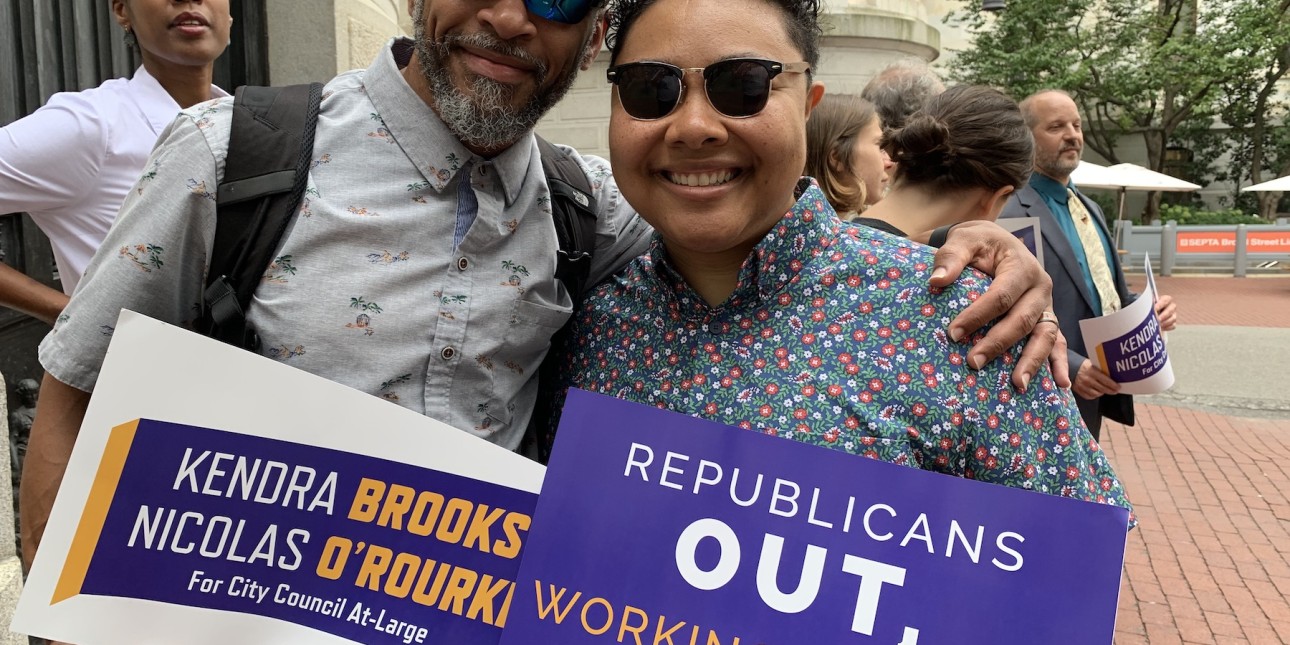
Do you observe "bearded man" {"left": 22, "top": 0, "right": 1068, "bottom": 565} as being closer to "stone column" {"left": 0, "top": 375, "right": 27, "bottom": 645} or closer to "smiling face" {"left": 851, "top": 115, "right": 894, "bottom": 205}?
"stone column" {"left": 0, "top": 375, "right": 27, "bottom": 645}

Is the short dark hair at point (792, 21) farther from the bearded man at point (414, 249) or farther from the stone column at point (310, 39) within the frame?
the stone column at point (310, 39)

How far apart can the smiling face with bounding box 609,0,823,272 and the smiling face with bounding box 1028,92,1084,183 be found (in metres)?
3.18

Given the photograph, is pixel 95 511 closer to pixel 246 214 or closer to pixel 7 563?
pixel 246 214

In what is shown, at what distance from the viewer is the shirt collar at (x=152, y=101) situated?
2797 mm

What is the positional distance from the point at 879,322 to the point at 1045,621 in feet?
1.80

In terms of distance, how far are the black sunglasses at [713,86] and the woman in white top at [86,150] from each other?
4.92 feet

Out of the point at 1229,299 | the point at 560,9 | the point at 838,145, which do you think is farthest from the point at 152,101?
the point at 1229,299

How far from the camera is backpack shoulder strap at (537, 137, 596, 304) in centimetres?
202

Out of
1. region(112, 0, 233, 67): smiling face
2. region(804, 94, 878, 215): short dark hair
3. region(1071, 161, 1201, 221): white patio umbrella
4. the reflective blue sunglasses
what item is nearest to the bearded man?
the reflective blue sunglasses

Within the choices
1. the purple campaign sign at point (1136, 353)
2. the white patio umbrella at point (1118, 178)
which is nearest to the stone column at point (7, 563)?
the purple campaign sign at point (1136, 353)

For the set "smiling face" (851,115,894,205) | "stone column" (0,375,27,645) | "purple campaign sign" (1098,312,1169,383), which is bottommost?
"stone column" (0,375,27,645)

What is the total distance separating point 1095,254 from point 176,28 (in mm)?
3760

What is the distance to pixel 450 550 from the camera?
4.87ft

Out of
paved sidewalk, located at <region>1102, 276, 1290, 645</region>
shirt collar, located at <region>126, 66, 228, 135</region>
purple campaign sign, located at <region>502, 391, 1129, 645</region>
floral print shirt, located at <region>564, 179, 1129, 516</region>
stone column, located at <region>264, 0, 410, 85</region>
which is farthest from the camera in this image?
paved sidewalk, located at <region>1102, 276, 1290, 645</region>
